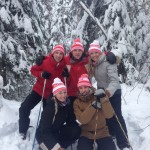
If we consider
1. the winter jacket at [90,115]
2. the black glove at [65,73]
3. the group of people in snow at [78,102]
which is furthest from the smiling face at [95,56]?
the winter jacket at [90,115]

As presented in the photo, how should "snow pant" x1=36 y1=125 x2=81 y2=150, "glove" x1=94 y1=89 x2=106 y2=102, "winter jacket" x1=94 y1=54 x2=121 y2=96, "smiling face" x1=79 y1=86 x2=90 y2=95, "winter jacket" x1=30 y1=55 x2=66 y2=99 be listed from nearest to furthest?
"glove" x1=94 y1=89 x2=106 y2=102 → "smiling face" x1=79 y1=86 x2=90 y2=95 → "snow pant" x1=36 y1=125 x2=81 y2=150 → "winter jacket" x1=94 y1=54 x2=121 y2=96 → "winter jacket" x1=30 y1=55 x2=66 y2=99

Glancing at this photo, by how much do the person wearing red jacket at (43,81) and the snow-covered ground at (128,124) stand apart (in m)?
0.26

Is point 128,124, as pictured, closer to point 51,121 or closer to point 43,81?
point 43,81

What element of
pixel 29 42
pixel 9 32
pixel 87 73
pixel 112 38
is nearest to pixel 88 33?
pixel 112 38

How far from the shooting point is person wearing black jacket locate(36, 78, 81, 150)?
19.1ft

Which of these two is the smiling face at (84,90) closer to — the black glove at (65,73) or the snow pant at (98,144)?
the black glove at (65,73)

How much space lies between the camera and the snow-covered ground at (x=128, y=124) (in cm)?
645

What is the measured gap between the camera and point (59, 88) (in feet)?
19.3

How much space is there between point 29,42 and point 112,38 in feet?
9.90

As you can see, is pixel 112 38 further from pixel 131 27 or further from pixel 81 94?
pixel 81 94

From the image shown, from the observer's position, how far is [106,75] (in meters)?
6.45

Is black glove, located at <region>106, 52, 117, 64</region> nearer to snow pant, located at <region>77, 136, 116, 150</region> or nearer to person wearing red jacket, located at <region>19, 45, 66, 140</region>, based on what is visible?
person wearing red jacket, located at <region>19, 45, 66, 140</region>

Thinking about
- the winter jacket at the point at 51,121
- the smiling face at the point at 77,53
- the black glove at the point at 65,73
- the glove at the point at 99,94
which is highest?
the smiling face at the point at 77,53

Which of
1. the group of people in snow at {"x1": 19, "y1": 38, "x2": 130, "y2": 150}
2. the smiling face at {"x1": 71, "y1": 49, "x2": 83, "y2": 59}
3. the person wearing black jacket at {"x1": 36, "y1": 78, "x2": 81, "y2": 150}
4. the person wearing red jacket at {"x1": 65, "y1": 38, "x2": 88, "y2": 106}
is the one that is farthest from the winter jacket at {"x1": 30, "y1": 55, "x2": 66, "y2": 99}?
the person wearing black jacket at {"x1": 36, "y1": 78, "x2": 81, "y2": 150}
